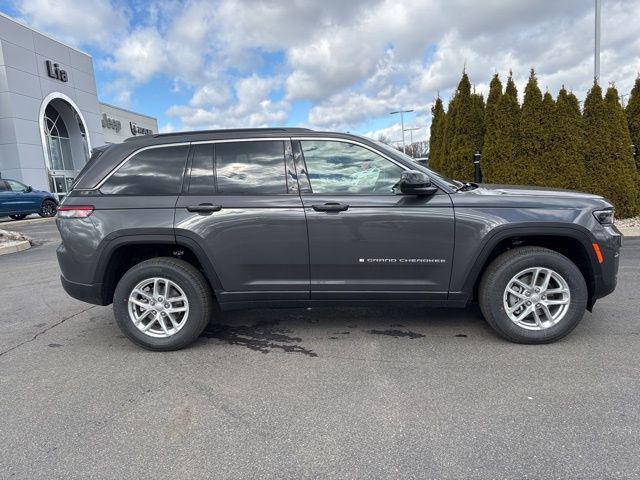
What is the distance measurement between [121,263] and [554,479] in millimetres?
3556

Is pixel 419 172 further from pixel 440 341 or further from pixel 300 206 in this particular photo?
pixel 440 341

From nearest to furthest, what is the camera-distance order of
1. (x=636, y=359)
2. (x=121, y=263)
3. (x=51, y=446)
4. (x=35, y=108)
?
(x=51, y=446)
(x=636, y=359)
(x=121, y=263)
(x=35, y=108)

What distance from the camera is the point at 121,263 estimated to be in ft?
12.7

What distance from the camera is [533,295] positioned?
355 centimetres

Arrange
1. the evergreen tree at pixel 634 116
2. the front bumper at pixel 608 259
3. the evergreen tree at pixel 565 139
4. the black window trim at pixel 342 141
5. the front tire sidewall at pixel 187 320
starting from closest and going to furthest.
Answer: the front bumper at pixel 608 259 → the black window trim at pixel 342 141 → the front tire sidewall at pixel 187 320 → the evergreen tree at pixel 565 139 → the evergreen tree at pixel 634 116

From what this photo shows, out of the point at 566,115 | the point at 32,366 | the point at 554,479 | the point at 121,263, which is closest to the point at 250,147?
the point at 121,263

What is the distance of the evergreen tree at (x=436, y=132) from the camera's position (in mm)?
13914

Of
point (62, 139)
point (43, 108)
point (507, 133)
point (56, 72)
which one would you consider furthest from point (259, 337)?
point (62, 139)

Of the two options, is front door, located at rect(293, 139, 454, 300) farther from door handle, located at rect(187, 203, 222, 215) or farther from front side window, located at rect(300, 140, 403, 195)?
door handle, located at rect(187, 203, 222, 215)

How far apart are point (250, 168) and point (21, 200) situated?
57.2 ft

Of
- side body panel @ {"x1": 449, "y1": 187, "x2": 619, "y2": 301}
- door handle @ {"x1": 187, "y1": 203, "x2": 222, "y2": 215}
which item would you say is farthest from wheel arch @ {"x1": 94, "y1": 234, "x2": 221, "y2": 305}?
side body panel @ {"x1": 449, "y1": 187, "x2": 619, "y2": 301}

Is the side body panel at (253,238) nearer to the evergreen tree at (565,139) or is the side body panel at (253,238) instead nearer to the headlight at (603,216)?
the headlight at (603,216)

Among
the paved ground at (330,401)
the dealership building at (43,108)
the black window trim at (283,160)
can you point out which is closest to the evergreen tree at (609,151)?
the paved ground at (330,401)

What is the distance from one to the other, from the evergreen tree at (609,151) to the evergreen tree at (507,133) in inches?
58.8
